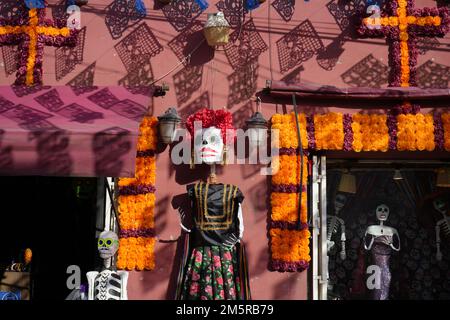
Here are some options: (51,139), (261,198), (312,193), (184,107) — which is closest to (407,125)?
(312,193)

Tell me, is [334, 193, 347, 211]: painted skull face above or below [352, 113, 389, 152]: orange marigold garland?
below

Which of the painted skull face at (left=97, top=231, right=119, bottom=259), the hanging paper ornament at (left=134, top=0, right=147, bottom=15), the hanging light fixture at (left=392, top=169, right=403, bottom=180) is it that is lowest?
the painted skull face at (left=97, top=231, right=119, bottom=259)

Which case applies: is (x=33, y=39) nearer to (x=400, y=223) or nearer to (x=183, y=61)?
(x=183, y=61)

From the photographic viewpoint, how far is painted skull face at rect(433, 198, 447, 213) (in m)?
8.30

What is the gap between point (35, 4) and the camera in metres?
8.21

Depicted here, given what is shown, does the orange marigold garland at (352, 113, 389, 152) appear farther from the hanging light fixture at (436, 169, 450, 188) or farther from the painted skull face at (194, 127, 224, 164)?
the painted skull face at (194, 127, 224, 164)

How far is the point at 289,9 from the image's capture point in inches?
323

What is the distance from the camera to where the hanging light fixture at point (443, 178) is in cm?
814

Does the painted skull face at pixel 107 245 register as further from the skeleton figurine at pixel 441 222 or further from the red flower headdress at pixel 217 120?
the skeleton figurine at pixel 441 222

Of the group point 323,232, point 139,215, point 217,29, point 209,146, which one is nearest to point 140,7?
point 217,29

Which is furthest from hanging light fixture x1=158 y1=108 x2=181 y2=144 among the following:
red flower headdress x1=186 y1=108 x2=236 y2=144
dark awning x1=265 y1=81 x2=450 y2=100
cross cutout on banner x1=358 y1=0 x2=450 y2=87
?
cross cutout on banner x1=358 y1=0 x2=450 y2=87

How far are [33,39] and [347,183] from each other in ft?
15.2

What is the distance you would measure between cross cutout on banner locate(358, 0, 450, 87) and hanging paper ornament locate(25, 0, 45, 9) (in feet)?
14.0

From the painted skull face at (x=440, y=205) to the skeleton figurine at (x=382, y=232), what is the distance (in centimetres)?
66
